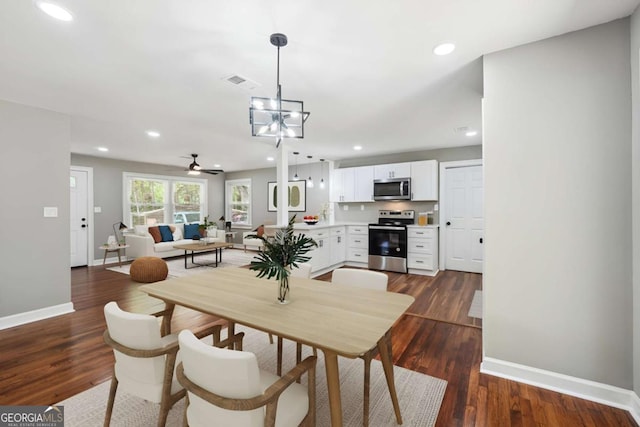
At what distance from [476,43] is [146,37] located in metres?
2.34

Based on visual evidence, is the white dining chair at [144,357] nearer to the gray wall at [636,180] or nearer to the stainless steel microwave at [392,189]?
the gray wall at [636,180]

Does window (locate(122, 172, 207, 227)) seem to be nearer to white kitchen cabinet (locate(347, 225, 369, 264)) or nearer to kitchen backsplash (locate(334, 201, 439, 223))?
kitchen backsplash (locate(334, 201, 439, 223))

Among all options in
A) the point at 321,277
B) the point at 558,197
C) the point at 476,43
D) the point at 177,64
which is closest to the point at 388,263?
the point at 321,277

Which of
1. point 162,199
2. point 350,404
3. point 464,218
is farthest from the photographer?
point 162,199

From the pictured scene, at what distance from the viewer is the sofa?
6262 mm

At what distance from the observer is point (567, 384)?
195 cm

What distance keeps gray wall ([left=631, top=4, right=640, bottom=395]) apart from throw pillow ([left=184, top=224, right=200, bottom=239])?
772 centimetres

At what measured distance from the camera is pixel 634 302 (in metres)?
1.75

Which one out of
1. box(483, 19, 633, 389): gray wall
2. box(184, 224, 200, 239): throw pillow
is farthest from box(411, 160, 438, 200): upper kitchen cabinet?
box(184, 224, 200, 239): throw pillow

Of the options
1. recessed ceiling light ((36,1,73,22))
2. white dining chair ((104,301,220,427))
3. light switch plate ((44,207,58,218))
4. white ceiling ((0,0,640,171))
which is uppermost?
white ceiling ((0,0,640,171))

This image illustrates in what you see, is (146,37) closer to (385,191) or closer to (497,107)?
(497,107)

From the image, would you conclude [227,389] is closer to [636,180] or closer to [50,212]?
[636,180]

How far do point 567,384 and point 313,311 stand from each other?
1.90m

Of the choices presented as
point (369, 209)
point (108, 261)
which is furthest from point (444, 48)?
point (108, 261)
